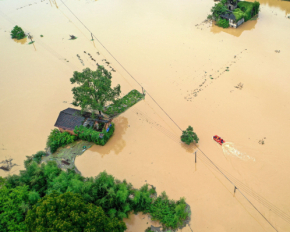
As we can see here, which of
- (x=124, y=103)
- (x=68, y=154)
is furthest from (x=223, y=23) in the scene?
(x=68, y=154)

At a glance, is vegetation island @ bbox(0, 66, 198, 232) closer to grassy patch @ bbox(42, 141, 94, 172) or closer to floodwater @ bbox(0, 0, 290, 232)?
grassy patch @ bbox(42, 141, 94, 172)

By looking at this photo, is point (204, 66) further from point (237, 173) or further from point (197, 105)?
point (237, 173)

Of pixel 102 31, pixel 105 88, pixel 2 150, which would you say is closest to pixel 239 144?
pixel 105 88

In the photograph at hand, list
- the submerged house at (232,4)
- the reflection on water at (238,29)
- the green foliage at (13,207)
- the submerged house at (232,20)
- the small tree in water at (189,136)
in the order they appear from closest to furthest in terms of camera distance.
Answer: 1. the green foliage at (13,207)
2. the small tree in water at (189,136)
3. the reflection on water at (238,29)
4. the submerged house at (232,20)
5. the submerged house at (232,4)

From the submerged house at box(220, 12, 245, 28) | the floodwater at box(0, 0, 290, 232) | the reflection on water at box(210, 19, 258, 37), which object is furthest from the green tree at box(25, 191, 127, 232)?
the submerged house at box(220, 12, 245, 28)

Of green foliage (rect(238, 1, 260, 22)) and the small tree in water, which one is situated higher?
green foliage (rect(238, 1, 260, 22))

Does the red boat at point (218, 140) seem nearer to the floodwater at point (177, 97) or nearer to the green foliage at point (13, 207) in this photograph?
the floodwater at point (177, 97)

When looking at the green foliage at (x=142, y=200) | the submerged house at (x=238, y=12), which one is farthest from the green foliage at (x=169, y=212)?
the submerged house at (x=238, y=12)
